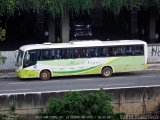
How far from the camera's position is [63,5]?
37844mm

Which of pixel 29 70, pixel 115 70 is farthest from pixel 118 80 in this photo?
pixel 29 70

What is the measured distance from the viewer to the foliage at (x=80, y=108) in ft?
59.6

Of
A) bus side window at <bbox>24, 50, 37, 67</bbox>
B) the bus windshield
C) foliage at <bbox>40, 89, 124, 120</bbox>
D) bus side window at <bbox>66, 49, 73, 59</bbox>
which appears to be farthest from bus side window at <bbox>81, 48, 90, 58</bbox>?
foliage at <bbox>40, 89, 124, 120</bbox>

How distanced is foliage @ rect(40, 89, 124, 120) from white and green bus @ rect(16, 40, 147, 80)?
39.4 ft

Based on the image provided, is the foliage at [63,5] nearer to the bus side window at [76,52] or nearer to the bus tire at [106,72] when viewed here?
the bus side window at [76,52]

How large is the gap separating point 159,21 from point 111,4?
8.34m

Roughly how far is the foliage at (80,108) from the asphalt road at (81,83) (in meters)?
7.99

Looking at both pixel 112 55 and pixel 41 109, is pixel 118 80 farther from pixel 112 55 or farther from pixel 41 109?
pixel 41 109

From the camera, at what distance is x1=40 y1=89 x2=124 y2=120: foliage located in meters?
18.2

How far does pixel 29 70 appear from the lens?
3041 centimetres

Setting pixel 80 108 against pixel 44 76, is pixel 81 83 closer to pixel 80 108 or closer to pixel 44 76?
pixel 44 76

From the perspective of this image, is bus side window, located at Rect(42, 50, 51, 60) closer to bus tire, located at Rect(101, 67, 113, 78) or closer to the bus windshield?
the bus windshield

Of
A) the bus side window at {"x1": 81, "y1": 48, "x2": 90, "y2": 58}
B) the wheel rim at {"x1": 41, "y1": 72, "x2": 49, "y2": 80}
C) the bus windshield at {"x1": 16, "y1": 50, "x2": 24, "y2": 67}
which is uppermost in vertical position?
the bus side window at {"x1": 81, "y1": 48, "x2": 90, "y2": 58}

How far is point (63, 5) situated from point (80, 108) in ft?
67.1
